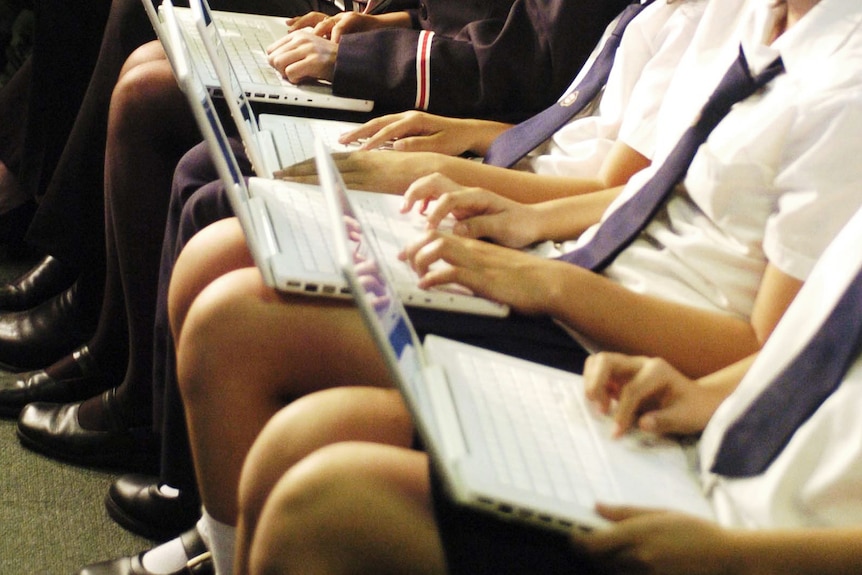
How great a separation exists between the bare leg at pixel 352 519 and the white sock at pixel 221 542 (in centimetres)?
24

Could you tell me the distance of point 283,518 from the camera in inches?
24.1

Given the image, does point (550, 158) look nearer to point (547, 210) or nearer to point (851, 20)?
point (547, 210)

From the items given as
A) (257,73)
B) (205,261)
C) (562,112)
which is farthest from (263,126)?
(562,112)

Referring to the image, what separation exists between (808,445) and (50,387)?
41.0 inches

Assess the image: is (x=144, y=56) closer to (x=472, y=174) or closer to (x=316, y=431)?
(x=472, y=174)

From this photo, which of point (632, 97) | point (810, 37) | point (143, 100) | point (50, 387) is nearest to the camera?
point (810, 37)

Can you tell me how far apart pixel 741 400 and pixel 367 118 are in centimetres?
74

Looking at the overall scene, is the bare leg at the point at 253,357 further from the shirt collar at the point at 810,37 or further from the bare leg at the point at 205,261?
the shirt collar at the point at 810,37

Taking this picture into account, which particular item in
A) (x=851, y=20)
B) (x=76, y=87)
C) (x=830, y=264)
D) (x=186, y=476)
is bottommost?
(x=186, y=476)

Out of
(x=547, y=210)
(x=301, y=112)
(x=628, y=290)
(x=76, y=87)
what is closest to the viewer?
(x=628, y=290)

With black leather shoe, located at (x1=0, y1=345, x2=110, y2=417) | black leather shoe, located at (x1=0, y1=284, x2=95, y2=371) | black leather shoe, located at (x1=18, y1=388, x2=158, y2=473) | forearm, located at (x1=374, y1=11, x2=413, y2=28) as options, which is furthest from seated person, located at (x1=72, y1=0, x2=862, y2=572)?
forearm, located at (x1=374, y1=11, x2=413, y2=28)

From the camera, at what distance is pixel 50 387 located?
1.25 meters

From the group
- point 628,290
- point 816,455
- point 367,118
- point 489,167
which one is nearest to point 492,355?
point 628,290

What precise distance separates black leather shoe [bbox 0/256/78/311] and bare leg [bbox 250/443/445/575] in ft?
3.20
